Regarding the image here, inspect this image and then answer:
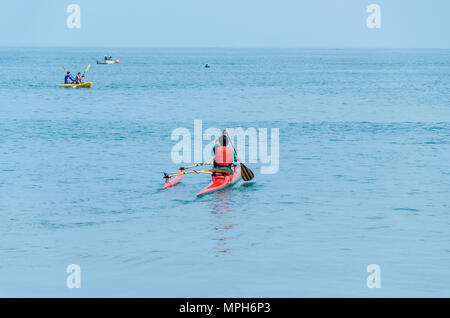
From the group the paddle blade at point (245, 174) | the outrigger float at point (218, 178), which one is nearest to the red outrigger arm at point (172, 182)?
the outrigger float at point (218, 178)

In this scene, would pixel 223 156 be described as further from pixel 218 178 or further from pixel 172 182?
pixel 172 182

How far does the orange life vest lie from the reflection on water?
1.12m

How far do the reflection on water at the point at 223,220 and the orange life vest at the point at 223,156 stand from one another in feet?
3.66

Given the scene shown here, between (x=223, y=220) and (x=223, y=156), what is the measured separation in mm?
4584

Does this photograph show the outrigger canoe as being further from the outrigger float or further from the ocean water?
the ocean water

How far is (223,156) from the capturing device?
27141 mm

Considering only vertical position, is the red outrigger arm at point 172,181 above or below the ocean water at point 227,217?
above

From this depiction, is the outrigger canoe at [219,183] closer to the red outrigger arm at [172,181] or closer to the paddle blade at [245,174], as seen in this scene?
the paddle blade at [245,174]

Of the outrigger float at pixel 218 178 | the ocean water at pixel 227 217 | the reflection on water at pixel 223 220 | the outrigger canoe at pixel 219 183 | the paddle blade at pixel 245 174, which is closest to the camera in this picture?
the ocean water at pixel 227 217

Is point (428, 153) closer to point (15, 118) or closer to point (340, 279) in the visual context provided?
point (340, 279)

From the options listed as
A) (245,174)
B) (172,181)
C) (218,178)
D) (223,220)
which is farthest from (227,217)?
(172,181)

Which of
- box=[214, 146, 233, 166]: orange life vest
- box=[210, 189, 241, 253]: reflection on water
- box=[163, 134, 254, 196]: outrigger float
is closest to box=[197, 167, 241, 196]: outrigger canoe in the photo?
box=[163, 134, 254, 196]: outrigger float

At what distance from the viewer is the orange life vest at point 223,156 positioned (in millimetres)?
27039

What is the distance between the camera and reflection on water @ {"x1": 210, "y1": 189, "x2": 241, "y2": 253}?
20344 millimetres
